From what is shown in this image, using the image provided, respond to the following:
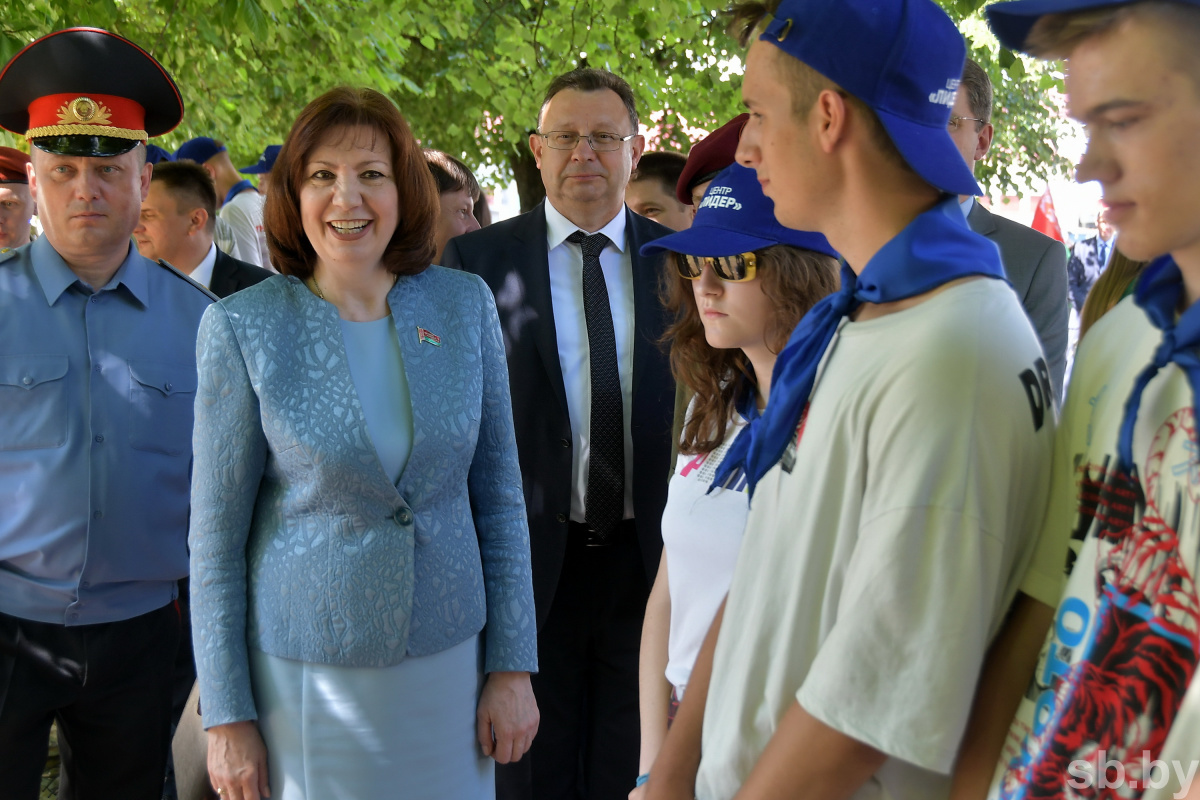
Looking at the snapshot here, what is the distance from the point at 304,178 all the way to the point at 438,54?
8.51 m

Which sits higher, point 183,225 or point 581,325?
point 183,225

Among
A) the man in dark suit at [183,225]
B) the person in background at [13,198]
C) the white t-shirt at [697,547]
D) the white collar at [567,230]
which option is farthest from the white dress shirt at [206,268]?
the white t-shirt at [697,547]

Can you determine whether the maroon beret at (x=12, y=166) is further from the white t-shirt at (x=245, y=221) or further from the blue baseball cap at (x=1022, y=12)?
the blue baseball cap at (x=1022, y=12)

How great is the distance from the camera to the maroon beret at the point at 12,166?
16.8ft

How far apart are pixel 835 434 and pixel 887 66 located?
18.2 inches

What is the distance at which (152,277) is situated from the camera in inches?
114

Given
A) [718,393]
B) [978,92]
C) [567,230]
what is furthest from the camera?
[978,92]

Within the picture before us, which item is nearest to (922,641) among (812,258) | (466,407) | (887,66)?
(887,66)

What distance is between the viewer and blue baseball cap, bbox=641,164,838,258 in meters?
2.01

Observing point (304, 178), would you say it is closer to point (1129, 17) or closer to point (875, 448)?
point (875, 448)

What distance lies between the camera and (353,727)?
2076 mm

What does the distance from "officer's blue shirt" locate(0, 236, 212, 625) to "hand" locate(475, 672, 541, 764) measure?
1023 mm

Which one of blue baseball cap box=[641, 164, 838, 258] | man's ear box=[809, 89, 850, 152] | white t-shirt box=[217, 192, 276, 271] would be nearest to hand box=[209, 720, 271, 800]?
blue baseball cap box=[641, 164, 838, 258]

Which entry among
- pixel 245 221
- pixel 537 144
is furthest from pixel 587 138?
pixel 245 221
